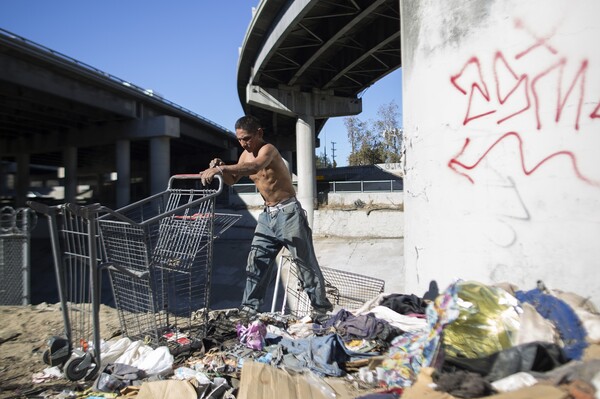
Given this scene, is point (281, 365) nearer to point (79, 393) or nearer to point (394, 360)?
point (394, 360)

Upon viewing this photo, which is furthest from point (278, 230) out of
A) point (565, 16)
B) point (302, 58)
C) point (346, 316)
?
point (302, 58)

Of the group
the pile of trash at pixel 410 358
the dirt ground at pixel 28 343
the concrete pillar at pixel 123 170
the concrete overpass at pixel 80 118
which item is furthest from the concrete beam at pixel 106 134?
the pile of trash at pixel 410 358

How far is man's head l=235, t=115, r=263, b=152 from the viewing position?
421 centimetres

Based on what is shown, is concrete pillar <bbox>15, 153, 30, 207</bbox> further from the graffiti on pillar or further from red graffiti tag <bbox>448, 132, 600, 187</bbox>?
the graffiti on pillar

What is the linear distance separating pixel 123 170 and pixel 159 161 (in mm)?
3427

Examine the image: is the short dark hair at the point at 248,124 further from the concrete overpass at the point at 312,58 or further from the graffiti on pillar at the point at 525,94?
the concrete overpass at the point at 312,58

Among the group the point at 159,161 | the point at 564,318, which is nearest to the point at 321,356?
the point at 564,318

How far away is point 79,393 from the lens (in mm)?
2797

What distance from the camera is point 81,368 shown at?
9.78 ft

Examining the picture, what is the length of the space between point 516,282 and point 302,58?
57.7 ft

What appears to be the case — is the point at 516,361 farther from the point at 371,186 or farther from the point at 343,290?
the point at 371,186

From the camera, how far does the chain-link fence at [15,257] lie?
6.46 meters

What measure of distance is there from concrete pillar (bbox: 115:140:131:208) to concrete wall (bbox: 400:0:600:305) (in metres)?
26.4

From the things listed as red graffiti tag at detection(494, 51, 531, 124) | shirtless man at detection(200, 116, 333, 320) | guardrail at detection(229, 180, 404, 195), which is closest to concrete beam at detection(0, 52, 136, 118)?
guardrail at detection(229, 180, 404, 195)
